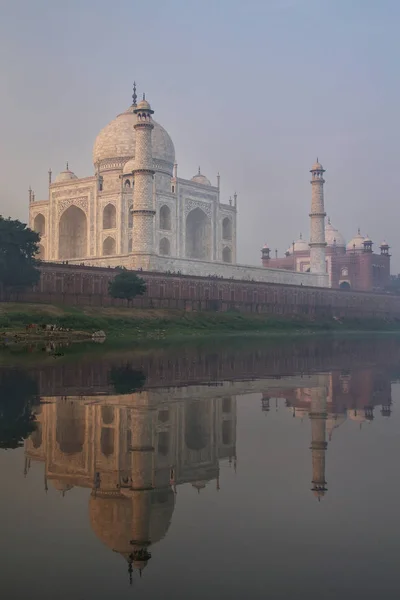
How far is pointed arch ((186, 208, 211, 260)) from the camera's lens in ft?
147

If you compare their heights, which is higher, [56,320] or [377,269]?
[377,269]

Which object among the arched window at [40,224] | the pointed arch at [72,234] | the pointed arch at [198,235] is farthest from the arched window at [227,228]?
the arched window at [40,224]

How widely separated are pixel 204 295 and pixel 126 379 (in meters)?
27.1

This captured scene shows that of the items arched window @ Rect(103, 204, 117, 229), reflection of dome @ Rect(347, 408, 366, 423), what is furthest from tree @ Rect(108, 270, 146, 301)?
reflection of dome @ Rect(347, 408, 366, 423)

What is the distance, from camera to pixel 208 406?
866 cm

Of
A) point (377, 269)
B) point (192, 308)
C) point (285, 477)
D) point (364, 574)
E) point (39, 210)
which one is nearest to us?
point (364, 574)

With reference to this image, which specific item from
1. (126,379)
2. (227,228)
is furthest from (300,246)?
(126,379)

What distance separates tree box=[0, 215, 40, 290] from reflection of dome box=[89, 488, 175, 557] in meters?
24.9

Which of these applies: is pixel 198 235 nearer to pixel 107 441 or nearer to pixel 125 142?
pixel 125 142

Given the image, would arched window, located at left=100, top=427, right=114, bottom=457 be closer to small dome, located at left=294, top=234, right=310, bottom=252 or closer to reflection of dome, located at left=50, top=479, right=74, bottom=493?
reflection of dome, located at left=50, top=479, right=74, bottom=493

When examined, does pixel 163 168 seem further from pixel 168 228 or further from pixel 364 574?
pixel 364 574

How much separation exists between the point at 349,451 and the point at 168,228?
3683cm

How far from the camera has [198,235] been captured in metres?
45.6

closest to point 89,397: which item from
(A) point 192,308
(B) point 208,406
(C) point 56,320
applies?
(B) point 208,406
